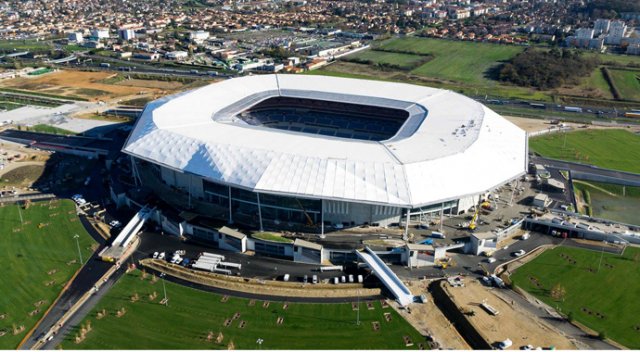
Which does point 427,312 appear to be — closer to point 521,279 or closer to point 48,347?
point 521,279

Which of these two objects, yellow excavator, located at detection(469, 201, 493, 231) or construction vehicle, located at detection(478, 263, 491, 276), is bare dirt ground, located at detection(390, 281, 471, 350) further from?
yellow excavator, located at detection(469, 201, 493, 231)

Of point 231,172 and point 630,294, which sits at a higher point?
point 231,172

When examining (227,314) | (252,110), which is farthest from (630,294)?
(252,110)

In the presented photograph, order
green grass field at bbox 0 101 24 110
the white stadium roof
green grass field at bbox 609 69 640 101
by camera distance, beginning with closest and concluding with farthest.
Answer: the white stadium roof
green grass field at bbox 0 101 24 110
green grass field at bbox 609 69 640 101

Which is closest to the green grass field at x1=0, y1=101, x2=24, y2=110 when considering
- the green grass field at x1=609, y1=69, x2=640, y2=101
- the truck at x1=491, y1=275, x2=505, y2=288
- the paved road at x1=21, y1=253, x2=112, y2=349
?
the paved road at x1=21, y1=253, x2=112, y2=349

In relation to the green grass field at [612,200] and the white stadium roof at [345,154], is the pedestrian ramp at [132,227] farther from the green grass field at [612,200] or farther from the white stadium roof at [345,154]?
the green grass field at [612,200]

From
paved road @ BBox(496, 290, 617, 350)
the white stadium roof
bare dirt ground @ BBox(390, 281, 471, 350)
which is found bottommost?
bare dirt ground @ BBox(390, 281, 471, 350)

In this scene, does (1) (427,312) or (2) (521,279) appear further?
(2) (521,279)

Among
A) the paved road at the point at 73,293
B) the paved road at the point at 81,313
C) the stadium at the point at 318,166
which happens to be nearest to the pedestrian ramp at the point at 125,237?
the paved road at the point at 73,293
